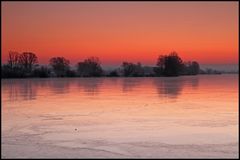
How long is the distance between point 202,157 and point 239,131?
220cm

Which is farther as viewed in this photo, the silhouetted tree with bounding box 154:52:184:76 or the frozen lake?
the silhouetted tree with bounding box 154:52:184:76

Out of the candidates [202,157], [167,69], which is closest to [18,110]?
[202,157]

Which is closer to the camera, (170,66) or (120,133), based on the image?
(120,133)

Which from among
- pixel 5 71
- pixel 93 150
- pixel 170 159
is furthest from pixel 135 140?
pixel 5 71

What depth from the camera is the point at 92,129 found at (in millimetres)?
6887

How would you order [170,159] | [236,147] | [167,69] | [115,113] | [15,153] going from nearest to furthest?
[170,159] < [15,153] < [236,147] < [115,113] < [167,69]

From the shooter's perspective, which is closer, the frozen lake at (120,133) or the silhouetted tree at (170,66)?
the frozen lake at (120,133)

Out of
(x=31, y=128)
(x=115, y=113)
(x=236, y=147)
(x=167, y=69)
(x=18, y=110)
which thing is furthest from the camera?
(x=167, y=69)

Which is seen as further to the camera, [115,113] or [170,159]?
[115,113]

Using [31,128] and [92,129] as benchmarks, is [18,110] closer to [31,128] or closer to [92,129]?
[31,128]

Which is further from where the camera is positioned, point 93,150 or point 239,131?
point 239,131

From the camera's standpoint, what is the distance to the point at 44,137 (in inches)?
242

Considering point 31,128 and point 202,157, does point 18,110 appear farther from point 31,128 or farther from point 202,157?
point 202,157

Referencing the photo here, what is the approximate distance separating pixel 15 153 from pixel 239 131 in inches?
148
